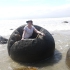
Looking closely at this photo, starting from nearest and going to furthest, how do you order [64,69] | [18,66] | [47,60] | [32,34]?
[64,69] → [18,66] → [47,60] → [32,34]

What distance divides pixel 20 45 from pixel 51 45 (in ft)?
4.45

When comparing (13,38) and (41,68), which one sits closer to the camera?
(41,68)

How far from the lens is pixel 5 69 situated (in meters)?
6.96

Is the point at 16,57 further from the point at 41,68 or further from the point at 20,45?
the point at 41,68

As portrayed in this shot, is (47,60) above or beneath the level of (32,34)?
beneath

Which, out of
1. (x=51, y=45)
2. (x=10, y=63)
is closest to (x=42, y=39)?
(x=51, y=45)

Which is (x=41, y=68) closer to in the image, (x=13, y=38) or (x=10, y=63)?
(x=10, y=63)

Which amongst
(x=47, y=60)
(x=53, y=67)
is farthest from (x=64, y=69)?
(x=47, y=60)

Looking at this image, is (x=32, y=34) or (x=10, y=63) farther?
(x=32, y=34)

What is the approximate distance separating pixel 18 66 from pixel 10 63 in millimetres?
579

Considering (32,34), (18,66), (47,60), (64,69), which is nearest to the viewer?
(64,69)

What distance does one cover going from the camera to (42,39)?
7523mm

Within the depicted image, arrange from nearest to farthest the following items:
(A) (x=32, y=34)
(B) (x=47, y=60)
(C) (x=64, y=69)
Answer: (C) (x=64, y=69) → (B) (x=47, y=60) → (A) (x=32, y=34)

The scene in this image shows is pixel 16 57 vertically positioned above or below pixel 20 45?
below
